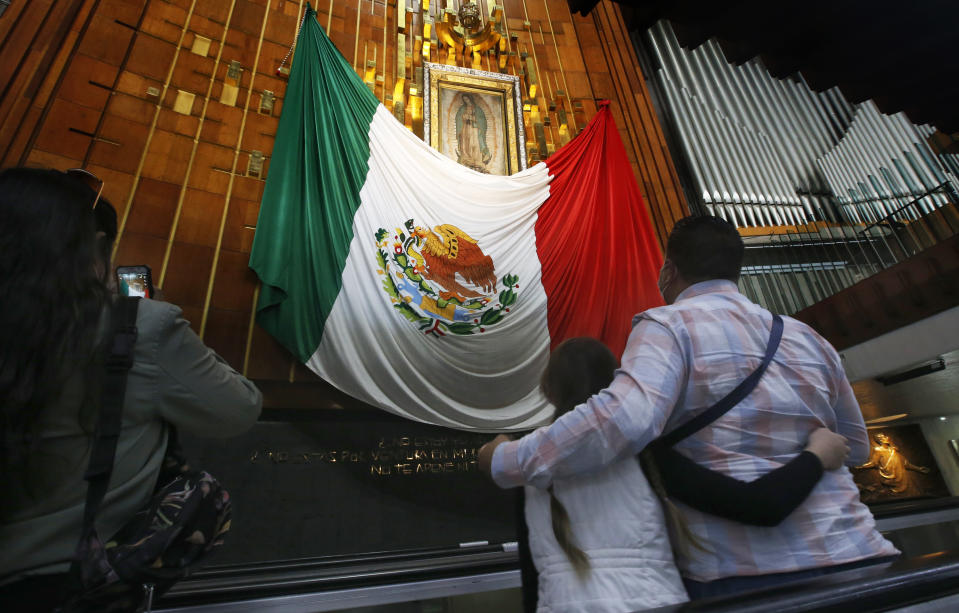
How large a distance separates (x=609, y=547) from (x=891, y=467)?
22.4 ft

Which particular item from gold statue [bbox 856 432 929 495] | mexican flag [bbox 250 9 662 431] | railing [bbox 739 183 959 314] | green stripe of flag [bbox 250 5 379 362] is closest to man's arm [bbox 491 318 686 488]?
mexican flag [bbox 250 9 662 431]

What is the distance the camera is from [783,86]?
6051 millimetres

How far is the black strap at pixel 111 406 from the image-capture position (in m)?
0.62

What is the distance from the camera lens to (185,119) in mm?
2904

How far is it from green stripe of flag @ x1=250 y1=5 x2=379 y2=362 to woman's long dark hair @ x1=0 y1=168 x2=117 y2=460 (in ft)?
5.44

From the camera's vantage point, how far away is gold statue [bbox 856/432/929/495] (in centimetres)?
554

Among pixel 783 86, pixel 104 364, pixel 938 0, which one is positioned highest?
pixel 783 86

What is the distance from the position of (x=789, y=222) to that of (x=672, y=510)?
4948 mm

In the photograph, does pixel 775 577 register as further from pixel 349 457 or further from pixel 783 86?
pixel 783 86

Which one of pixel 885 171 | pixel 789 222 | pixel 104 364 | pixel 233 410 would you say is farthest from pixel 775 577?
pixel 885 171

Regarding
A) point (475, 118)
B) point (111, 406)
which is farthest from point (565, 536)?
point (475, 118)

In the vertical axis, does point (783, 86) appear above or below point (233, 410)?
above

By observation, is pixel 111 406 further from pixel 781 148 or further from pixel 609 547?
pixel 781 148

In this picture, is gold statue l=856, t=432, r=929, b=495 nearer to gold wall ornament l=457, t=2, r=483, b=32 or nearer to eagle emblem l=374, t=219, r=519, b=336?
eagle emblem l=374, t=219, r=519, b=336
